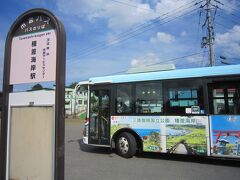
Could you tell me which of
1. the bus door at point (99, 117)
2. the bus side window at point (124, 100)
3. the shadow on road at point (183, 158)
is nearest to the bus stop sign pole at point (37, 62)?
the bus side window at point (124, 100)

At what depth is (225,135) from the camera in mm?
8438

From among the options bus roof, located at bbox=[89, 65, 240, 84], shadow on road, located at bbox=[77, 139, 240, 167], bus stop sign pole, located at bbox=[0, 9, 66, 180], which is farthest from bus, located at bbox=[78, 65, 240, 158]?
bus stop sign pole, located at bbox=[0, 9, 66, 180]

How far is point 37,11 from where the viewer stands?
15.0 ft

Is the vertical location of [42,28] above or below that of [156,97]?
above

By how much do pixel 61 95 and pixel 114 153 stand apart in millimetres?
7416

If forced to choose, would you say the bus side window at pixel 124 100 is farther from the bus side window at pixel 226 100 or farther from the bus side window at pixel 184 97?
the bus side window at pixel 226 100

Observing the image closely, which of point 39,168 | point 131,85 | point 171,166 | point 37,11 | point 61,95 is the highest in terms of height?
point 37,11

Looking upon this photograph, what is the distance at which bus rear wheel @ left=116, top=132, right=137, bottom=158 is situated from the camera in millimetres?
10028

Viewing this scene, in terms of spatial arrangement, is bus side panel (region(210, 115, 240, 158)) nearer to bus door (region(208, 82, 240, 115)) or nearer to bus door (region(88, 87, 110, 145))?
bus door (region(208, 82, 240, 115))

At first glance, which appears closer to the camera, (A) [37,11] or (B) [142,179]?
(A) [37,11]

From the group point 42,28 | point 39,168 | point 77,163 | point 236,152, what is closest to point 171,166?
point 236,152

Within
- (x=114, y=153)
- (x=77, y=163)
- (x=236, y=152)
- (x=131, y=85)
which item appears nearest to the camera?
(x=236, y=152)

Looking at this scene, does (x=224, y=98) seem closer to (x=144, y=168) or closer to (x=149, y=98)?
(x=149, y=98)

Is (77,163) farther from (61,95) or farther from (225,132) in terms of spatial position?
(61,95)
